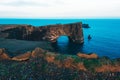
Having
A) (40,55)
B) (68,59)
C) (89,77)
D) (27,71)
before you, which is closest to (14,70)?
(27,71)

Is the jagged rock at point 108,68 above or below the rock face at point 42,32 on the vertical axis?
above

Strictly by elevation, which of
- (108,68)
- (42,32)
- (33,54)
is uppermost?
(33,54)

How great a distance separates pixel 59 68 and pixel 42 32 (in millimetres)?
62363

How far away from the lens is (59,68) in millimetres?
36625

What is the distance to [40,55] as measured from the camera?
130 ft

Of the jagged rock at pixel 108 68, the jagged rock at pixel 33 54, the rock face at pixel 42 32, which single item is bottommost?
the rock face at pixel 42 32

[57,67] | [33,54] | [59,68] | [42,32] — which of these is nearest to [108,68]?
[59,68]

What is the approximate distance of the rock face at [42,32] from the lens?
310 ft

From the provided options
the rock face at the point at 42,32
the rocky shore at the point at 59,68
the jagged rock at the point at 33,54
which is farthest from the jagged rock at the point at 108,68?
the rock face at the point at 42,32

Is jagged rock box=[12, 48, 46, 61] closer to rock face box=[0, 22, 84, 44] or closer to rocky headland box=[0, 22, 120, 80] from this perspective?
rocky headland box=[0, 22, 120, 80]

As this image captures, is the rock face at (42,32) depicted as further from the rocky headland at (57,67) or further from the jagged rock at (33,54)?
the rocky headland at (57,67)

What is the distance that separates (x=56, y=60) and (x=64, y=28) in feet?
210

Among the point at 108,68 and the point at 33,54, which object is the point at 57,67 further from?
the point at 108,68

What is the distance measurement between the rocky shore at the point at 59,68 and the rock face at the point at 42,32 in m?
54.1
